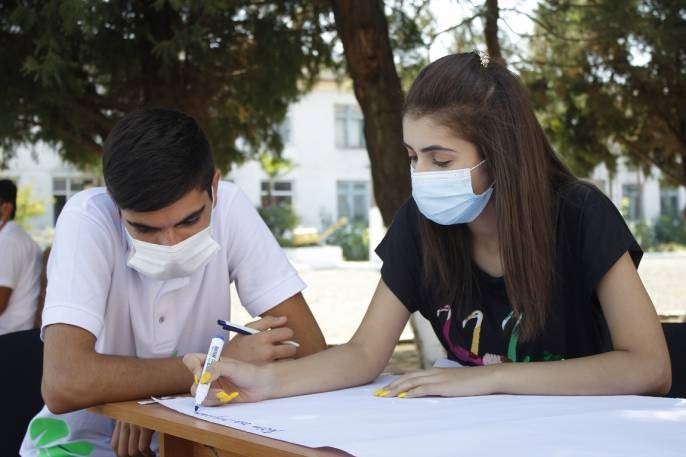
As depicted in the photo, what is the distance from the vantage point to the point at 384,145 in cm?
536

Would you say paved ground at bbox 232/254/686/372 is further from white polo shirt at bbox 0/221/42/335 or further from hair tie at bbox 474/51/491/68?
hair tie at bbox 474/51/491/68

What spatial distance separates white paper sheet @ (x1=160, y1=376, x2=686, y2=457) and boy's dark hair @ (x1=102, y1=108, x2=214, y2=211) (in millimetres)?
492

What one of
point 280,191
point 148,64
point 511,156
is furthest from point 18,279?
point 280,191

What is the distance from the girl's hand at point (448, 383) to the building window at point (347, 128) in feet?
94.8

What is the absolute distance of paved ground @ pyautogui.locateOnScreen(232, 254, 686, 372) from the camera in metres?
9.07

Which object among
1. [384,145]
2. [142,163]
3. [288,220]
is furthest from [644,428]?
[288,220]

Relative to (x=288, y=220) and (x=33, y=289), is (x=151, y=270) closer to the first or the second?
(x=33, y=289)

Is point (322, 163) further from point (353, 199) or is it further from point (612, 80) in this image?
point (612, 80)

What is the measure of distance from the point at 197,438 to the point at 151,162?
Answer: 0.73 m

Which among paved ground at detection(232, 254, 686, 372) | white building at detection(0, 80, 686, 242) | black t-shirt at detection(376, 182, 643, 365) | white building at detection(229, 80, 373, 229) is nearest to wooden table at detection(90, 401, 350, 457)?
black t-shirt at detection(376, 182, 643, 365)

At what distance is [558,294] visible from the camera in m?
2.09

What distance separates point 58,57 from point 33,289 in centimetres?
131

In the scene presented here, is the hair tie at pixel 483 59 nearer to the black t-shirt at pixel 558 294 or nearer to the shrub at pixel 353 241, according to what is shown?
the black t-shirt at pixel 558 294

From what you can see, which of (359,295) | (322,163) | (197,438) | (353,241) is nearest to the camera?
(197,438)
